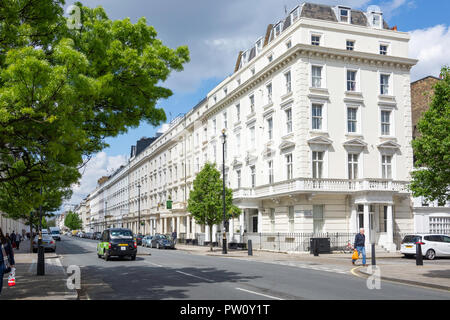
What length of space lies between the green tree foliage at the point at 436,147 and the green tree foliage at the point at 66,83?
913 cm

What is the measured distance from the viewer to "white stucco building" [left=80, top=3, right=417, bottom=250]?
35.2 metres

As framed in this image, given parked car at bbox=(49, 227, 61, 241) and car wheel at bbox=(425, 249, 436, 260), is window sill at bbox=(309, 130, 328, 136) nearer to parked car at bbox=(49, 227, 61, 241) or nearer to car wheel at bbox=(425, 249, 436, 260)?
car wheel at bbox=(425, 249, 436, 260)

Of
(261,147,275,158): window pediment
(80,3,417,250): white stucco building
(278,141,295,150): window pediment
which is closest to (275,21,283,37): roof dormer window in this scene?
(80,3,417,250): white stucco building

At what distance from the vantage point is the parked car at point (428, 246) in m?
29.1

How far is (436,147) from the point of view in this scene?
16250mm

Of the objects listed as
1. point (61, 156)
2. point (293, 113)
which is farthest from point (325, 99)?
point (61, 156)

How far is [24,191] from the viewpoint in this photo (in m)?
13.5

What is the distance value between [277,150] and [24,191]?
26.8 m

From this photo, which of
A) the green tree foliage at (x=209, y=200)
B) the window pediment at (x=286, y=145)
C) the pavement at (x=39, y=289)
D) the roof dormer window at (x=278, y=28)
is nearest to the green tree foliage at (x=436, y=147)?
the pavement at (x=39, y=289)

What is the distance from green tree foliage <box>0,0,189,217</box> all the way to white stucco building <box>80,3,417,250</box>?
22.8 meters

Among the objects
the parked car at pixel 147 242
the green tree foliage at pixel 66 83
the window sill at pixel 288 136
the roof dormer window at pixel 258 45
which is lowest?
the parked car at pixel 147 242

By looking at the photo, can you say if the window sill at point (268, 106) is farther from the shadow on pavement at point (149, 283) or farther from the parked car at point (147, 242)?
the shadow on pavement at point (149, 283)
